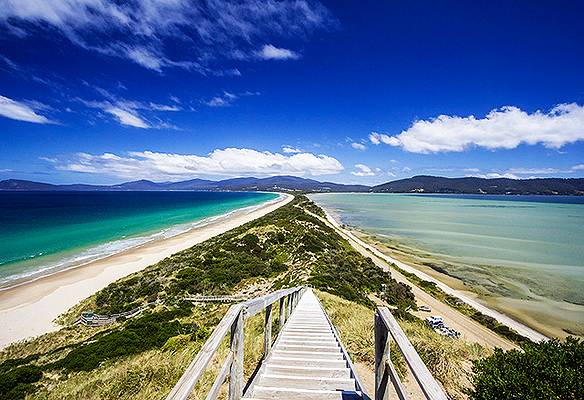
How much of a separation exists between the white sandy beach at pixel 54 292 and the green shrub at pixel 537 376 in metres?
18.6

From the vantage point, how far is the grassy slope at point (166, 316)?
5801mm

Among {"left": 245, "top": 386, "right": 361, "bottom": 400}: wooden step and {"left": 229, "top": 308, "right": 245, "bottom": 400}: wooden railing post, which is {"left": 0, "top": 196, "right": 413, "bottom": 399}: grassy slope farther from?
{"left": 229, "top": 308, "right": 245, "bottom": 400}: wooden railing post

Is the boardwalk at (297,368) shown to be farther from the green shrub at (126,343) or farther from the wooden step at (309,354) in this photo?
the green shrub at (126,343)

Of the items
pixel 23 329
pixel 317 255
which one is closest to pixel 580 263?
pixel 317 255

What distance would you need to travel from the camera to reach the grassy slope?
5801 mm

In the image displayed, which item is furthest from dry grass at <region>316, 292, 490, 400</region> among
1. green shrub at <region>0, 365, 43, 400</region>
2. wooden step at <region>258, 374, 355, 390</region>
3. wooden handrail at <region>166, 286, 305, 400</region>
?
green shrub at <region>0, 365, 43, 400</region>

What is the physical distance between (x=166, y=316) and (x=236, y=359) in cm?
1256

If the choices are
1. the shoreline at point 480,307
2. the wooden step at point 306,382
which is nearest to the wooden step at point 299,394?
the wooden step at point 306,382

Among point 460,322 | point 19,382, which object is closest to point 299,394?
point 19,382

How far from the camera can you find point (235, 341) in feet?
9.53

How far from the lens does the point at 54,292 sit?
21000 millimetres

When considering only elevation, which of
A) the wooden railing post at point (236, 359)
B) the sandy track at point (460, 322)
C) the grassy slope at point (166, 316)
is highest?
the wooden railing post at point (236, 359)

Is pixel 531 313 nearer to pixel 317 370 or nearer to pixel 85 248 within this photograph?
pixel 317 370

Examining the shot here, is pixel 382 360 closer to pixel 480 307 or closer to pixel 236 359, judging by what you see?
pixel 236 359
